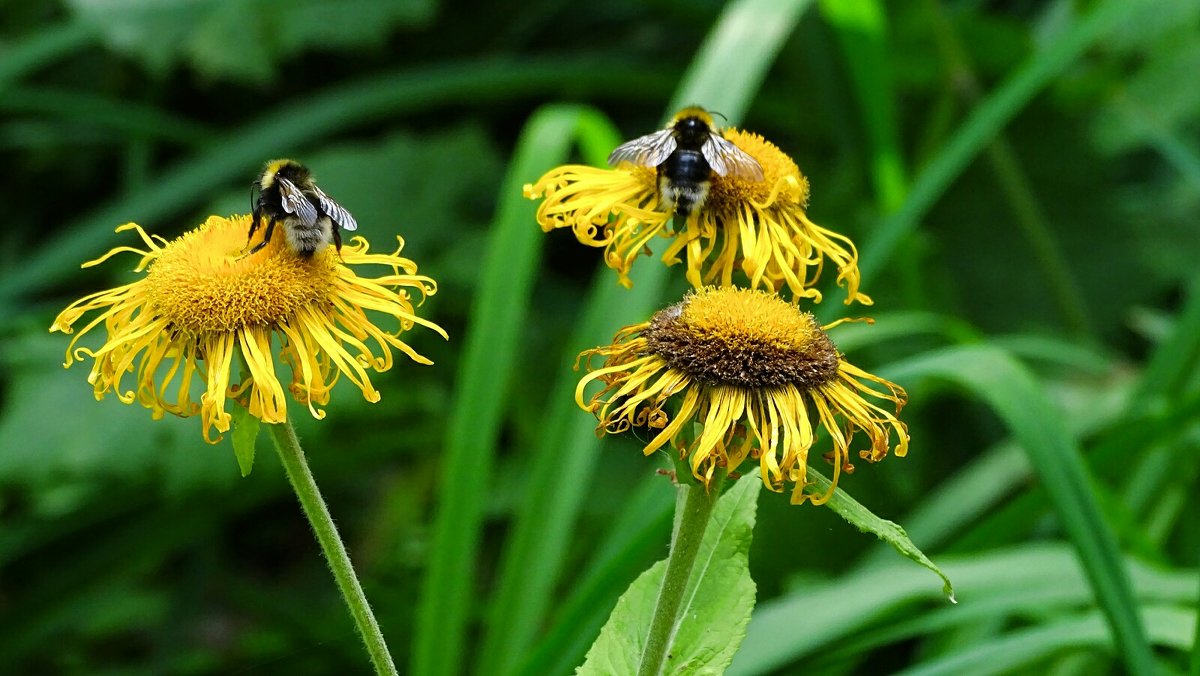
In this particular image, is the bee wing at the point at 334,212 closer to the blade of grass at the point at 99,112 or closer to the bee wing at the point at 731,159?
the bee wing at the point at 731,159

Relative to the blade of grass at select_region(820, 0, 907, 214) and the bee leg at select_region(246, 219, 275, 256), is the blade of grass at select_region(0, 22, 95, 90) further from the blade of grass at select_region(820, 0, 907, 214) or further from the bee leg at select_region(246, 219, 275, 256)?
the bee leg at select_region(246, 219, 275, 256)

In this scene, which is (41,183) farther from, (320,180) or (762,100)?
(762,100)

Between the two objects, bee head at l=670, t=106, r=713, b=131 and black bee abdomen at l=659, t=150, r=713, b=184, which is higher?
bee head at l=670, t=106, r=713, b=131

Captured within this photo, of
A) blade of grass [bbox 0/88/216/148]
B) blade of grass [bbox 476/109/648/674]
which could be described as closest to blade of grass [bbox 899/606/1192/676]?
blade of grass [bbox 476/109/648/674]

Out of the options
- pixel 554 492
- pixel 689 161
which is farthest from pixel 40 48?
pixel 689 161

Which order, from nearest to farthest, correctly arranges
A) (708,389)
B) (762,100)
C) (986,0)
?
1. (708,389)
2. (762,100)
3. (986,0)

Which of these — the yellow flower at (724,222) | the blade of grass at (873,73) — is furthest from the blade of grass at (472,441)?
the yellow flower at (724,222)

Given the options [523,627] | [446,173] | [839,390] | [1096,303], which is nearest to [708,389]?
[839,390]
